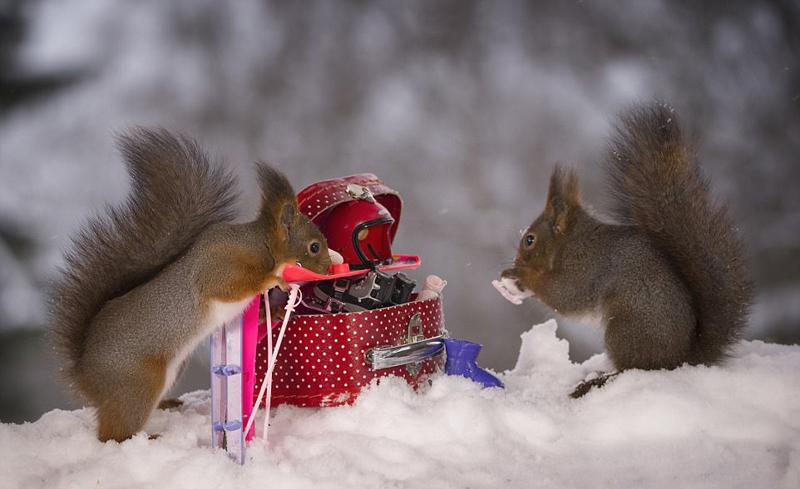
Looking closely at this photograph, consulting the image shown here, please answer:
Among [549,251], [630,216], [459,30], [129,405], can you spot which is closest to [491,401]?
[549,251]

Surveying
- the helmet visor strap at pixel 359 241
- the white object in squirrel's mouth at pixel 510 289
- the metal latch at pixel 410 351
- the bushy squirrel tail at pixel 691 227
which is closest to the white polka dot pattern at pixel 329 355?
the metal latch at pixel 410 351

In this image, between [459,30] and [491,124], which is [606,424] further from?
[459,30]

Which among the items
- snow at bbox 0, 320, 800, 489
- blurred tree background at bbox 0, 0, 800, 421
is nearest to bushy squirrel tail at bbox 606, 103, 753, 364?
snow at bbox 0, 320, 800, 489

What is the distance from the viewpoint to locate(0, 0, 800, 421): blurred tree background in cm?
219

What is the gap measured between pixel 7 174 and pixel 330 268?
109cm

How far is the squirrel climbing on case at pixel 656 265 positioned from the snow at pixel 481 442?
0.24ft

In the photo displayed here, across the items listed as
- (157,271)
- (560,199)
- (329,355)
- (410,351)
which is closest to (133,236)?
(157,271)

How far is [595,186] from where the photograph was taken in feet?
8.18

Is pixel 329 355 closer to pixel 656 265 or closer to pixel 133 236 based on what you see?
pixel 133 236

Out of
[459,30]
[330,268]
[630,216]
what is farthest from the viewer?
[459,30]

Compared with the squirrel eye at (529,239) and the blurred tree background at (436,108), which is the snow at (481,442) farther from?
the blurred tree background at (436,108)

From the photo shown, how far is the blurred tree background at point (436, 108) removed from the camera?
7.18 feet

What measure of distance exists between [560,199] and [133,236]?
987 mm

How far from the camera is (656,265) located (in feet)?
5.66
